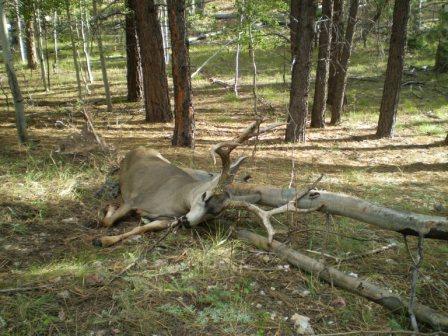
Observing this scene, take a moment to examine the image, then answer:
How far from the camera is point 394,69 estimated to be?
1095 centimetres

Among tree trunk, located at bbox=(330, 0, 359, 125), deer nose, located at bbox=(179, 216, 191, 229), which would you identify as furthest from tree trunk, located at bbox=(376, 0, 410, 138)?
deer nose, located at bbox=(179, 216, 191, 229)

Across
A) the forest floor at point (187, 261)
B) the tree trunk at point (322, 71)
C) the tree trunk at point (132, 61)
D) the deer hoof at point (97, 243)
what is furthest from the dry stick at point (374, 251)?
the tree trunk at point (132, 61)

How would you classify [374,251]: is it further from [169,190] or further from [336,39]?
[336,39]

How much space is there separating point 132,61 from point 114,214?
9983 millimetres

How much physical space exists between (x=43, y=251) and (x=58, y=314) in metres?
1.14

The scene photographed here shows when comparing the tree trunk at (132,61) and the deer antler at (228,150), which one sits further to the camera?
the tree trunk at (132,61)

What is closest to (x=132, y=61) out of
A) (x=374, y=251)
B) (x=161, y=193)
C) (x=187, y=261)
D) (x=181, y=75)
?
(x=181, y=75)

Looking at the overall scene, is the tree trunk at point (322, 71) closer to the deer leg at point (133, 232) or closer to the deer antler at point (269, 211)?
the deer antler at point (269, 211)

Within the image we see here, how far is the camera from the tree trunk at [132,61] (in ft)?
45.9

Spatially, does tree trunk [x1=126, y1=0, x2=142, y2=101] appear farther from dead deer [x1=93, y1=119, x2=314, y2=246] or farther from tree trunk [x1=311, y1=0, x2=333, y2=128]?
dead deer [x1=93, y1=119, x2=314, y2=246]

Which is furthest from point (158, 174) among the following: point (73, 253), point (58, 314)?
point (58, 314)

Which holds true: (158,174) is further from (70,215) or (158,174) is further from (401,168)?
(401,168)

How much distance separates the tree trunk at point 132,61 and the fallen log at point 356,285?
1088cm

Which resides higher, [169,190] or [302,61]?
[302,61]
